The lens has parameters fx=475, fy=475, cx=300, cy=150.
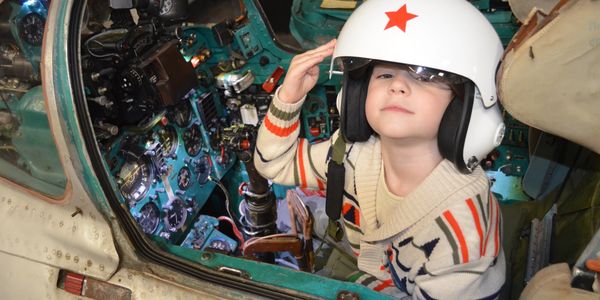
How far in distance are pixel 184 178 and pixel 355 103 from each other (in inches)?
70.4

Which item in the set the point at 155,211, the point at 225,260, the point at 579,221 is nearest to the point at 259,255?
the point at 155,211

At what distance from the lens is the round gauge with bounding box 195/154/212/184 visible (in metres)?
3.29

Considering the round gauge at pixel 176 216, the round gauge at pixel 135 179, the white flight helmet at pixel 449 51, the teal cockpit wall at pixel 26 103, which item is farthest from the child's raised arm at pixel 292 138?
the round gauge at pixel 176 216

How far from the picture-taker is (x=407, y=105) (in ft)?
4.72

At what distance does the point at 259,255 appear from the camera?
10.4ft

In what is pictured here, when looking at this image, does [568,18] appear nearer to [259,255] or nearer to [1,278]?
[1,278]

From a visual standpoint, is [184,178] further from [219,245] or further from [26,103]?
[26,103]

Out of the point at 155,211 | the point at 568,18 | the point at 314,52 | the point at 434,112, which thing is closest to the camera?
Result: the point at 568,18

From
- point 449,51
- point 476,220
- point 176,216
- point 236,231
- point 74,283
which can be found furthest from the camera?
point 236,231

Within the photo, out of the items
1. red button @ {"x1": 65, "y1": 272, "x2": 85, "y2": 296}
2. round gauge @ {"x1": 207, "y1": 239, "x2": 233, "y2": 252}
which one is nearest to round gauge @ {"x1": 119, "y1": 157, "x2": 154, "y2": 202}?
round gauge @ {"x1": 207, "y1": 239, "x2": 233, "y2": 252}

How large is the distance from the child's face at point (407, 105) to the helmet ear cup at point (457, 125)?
0.08 ft

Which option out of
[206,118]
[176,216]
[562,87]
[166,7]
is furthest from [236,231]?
[562,87]

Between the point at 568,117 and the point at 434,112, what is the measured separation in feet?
1.23

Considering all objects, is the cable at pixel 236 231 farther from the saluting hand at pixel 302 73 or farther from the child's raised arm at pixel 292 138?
the saluting hand at pixel 302 73
